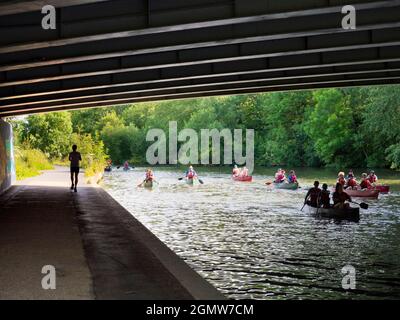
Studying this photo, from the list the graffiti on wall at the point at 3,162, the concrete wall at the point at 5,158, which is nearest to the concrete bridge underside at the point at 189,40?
the graffiti on wall at the point at 3,162

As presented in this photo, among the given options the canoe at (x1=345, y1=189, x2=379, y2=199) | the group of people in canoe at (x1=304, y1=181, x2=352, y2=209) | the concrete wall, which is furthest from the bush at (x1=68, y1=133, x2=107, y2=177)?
the group of people in canoe at (x1=304, y1=181, x2=352, y2=209)

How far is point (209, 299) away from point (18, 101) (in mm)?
20845

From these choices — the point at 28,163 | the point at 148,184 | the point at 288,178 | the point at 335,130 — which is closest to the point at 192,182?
the point at 148,184

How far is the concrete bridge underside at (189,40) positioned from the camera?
13.3 metres

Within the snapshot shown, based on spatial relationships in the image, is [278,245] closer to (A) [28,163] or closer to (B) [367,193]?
(B) [367,193]

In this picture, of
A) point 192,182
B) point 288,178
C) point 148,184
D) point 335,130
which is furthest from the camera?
point 335,130

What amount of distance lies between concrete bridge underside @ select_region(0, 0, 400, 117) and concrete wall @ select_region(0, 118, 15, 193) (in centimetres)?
609

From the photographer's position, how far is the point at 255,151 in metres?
102

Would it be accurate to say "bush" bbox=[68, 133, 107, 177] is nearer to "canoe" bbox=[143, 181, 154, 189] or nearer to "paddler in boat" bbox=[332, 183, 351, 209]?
"canoe" bbox=[143, 181, 154, 189]

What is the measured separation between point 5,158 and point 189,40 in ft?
57.4

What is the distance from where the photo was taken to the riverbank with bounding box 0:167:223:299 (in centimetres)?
840

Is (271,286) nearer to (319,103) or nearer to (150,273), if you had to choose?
(150,273)

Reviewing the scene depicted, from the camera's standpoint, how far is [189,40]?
15.6m
